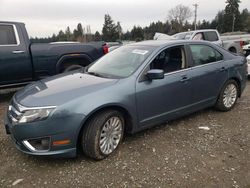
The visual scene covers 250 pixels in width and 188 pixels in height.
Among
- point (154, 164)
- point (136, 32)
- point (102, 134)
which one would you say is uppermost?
point (136, 32)

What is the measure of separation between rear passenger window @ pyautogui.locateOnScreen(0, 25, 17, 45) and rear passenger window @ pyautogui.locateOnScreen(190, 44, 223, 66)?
13.2ft

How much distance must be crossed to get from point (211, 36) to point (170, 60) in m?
8.92

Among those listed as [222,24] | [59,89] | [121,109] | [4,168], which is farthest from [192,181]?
[222,24]

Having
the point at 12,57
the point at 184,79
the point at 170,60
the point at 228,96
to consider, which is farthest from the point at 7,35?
the point at 228,96

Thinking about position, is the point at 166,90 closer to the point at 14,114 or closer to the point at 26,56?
the point at 14,114

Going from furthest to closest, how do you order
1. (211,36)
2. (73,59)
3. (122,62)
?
(211,36) < (73,59) < (122,62)

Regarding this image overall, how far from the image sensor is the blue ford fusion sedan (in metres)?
3.15

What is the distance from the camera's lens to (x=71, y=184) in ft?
9.93

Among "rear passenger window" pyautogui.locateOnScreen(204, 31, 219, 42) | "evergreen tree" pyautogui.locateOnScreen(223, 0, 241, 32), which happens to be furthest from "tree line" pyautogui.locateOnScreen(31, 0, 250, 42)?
"rear passenger window" pyautogui.locateOnScreen(204, 31, 219, 42)

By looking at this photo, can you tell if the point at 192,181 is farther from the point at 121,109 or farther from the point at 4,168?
the point at 4,168

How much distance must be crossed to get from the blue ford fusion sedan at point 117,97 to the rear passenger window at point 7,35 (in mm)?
2586

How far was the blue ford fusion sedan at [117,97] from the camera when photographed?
10.3ft

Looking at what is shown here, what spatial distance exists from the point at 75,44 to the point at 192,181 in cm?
483

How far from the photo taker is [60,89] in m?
3.52
